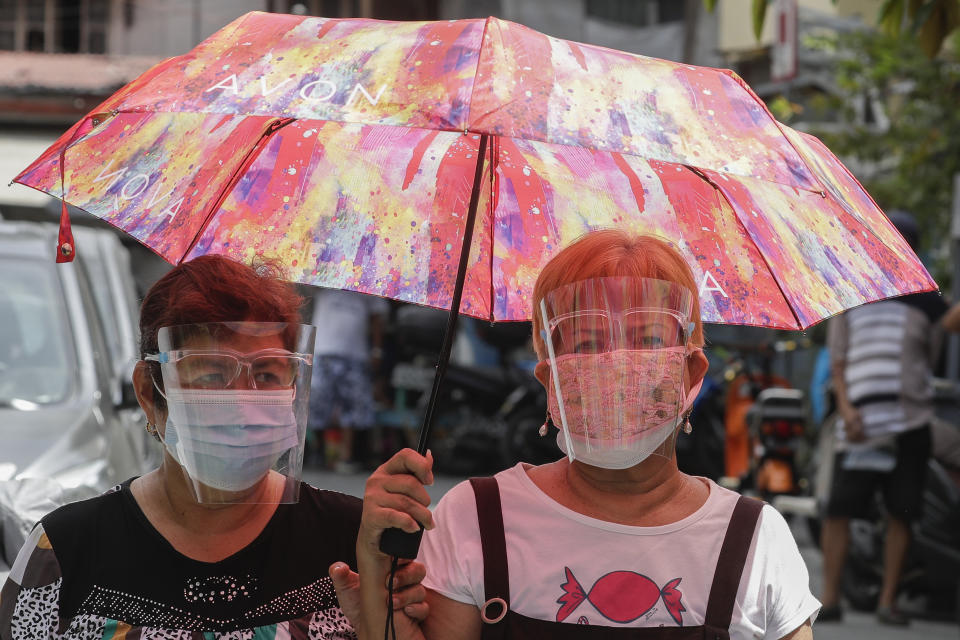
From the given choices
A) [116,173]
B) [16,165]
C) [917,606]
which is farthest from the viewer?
[16,165]

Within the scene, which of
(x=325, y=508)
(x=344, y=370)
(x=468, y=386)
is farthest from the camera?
(x=468, y=386)

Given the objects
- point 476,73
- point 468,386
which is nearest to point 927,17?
point 476,73

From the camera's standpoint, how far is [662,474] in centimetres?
217

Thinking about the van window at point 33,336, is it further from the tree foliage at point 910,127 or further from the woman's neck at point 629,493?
the tree foliage at point 910,127

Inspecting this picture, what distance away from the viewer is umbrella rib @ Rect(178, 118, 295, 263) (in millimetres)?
2742

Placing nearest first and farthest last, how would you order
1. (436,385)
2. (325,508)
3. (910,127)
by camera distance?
(436,385) < (325,508) < (910,127)

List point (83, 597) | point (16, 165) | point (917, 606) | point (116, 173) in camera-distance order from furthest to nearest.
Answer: point (16, 165)
point (917, 606)
point (116, 173)
point (83, 597)

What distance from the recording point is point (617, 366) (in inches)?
81.3

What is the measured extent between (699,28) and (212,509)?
16.5 meters

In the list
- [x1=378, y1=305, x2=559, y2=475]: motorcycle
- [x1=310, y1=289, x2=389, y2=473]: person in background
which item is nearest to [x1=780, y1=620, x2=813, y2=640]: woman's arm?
[x1=378, y1=305, x2=559, y2=475]: motorcycle

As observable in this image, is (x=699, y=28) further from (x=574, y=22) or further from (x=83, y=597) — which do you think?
(x=83, y=597)

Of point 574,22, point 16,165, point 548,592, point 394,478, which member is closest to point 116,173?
point 394,478

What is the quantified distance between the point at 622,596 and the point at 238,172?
4.31 feet

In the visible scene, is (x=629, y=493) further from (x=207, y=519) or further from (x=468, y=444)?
(x=468, y=444)
